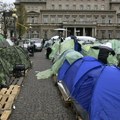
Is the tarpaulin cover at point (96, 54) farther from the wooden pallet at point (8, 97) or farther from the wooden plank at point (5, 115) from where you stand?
the wooden plank at point (5, 115)

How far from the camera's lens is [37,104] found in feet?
42.6

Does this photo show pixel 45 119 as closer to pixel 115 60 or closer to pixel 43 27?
pixel 115 60

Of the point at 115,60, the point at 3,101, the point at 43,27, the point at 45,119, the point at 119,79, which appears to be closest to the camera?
the point at 119,79

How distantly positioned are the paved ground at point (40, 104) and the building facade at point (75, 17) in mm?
126473

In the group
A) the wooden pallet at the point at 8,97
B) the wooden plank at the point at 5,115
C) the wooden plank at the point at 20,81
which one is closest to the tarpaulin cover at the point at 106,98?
the wooden plank at the point at 5,115

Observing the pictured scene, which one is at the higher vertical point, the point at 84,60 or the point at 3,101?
the point at 84,60

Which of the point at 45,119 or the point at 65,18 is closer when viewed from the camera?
the point at 45,119

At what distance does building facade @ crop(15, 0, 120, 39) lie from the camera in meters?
148

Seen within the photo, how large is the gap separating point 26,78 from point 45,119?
922cm

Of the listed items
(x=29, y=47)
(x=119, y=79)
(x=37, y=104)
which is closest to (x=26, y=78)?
(x=37, y=104)

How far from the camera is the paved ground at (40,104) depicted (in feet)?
36.9

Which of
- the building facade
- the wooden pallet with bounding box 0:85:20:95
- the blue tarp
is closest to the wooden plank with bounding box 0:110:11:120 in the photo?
the blue tarp

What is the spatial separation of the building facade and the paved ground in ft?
415

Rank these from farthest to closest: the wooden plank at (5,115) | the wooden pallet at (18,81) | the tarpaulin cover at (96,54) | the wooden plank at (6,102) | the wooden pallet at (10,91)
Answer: the tarpaulin cover at (96,54) → the wooden pallet at (18,81) → the wooden pallet at (10,91) → the wooden plank at (6,102) → the wooden plank at (5,115)
